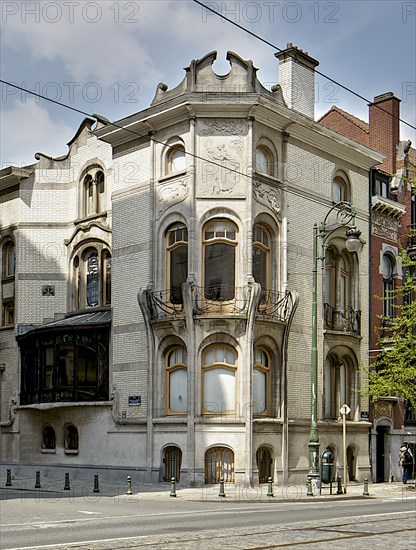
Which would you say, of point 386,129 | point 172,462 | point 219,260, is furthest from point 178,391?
point 386,129

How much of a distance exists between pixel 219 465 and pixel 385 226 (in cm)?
1396

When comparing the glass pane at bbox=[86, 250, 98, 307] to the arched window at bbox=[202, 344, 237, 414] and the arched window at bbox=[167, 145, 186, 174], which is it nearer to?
the arched window at bbox=[167, 145, 186, 174]

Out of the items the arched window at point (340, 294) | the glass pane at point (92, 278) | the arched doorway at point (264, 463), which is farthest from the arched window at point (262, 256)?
the glass pane at point (92, 278)

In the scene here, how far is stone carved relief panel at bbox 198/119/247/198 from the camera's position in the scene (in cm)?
3080

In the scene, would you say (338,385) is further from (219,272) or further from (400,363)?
(219,272)

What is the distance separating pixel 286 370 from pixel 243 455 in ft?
12.3

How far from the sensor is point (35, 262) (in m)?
37.6

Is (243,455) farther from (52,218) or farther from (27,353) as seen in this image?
(52,218)

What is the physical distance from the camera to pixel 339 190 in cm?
3616

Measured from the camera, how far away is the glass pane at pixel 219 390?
30000mm

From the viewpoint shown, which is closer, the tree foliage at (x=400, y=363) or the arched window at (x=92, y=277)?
the tree foliage at (x=400, y=363)

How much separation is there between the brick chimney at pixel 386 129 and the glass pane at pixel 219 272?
12.0 meters

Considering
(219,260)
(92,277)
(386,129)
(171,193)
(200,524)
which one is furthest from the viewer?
(386,129)

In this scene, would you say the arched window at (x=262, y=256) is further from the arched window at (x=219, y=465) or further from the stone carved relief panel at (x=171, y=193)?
the arched window at (x=219, y=465)
